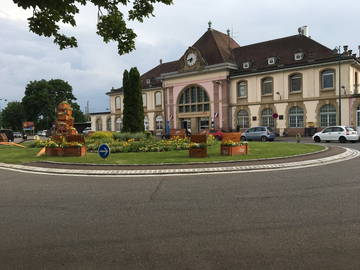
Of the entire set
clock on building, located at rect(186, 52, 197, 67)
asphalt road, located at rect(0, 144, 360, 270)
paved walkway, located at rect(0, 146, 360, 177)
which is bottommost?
asphalt road, located at rect(0, 144, 360, 270)

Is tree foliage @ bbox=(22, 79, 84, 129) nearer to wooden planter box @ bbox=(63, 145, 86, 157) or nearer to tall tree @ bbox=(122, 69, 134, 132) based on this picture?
tall tree @ bbox=(122, 69, 134, 132)

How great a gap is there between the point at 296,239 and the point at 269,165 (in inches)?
300

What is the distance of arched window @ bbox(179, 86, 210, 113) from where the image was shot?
49.3 meters

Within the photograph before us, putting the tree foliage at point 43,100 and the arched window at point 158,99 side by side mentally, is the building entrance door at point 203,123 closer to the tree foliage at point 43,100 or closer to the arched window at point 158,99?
the arched window at point 158,99

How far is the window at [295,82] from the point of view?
132 feet

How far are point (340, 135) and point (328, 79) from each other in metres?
14.9

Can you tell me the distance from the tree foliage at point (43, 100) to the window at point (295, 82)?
171 feet

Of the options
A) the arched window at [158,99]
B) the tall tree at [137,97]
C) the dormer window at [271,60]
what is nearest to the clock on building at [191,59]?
the arched window at [158,99]

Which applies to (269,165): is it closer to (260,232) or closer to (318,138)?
(260,232)

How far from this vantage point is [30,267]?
3699mm

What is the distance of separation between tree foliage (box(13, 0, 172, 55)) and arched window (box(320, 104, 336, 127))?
122 feet

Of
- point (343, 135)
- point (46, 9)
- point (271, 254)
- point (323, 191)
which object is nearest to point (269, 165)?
point (323, 191)

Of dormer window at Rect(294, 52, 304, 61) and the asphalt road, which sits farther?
dormer window at Rect(294, 52, 304, 61)

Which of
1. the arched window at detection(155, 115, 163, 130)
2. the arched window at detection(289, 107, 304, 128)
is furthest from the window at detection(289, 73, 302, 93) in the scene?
the arched window at detection(155, 115, 163, 130)
